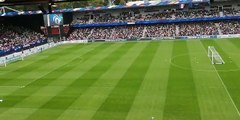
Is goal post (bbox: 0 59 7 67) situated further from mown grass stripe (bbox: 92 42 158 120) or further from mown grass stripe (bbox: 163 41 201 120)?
mown grass stripe (bbox: 163 41 201 120)

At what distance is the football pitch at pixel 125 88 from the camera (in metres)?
26.2

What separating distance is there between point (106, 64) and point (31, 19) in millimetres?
44063

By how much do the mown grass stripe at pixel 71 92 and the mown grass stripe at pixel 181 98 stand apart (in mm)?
8869

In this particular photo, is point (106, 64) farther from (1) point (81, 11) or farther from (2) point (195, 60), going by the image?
(1) point (81, 11)

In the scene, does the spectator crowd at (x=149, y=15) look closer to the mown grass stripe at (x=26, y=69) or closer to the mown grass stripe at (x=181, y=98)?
the mown grass stripe at (x=26, y=69)

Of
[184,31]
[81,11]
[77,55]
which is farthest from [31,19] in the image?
[184,31]

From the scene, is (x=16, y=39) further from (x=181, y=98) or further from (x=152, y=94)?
(x=181, y=98)

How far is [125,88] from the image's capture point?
3300 centimetres

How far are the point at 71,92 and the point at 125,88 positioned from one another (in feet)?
18.2

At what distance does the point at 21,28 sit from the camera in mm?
81688

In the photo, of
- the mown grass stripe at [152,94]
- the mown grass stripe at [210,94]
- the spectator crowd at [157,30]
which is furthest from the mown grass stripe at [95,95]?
the spectator crowd at [157,30]

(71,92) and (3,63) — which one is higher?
(3,63)

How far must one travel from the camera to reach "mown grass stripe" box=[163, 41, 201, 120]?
2491 centimetres

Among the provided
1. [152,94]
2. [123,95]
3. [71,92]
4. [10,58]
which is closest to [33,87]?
[71,92]
